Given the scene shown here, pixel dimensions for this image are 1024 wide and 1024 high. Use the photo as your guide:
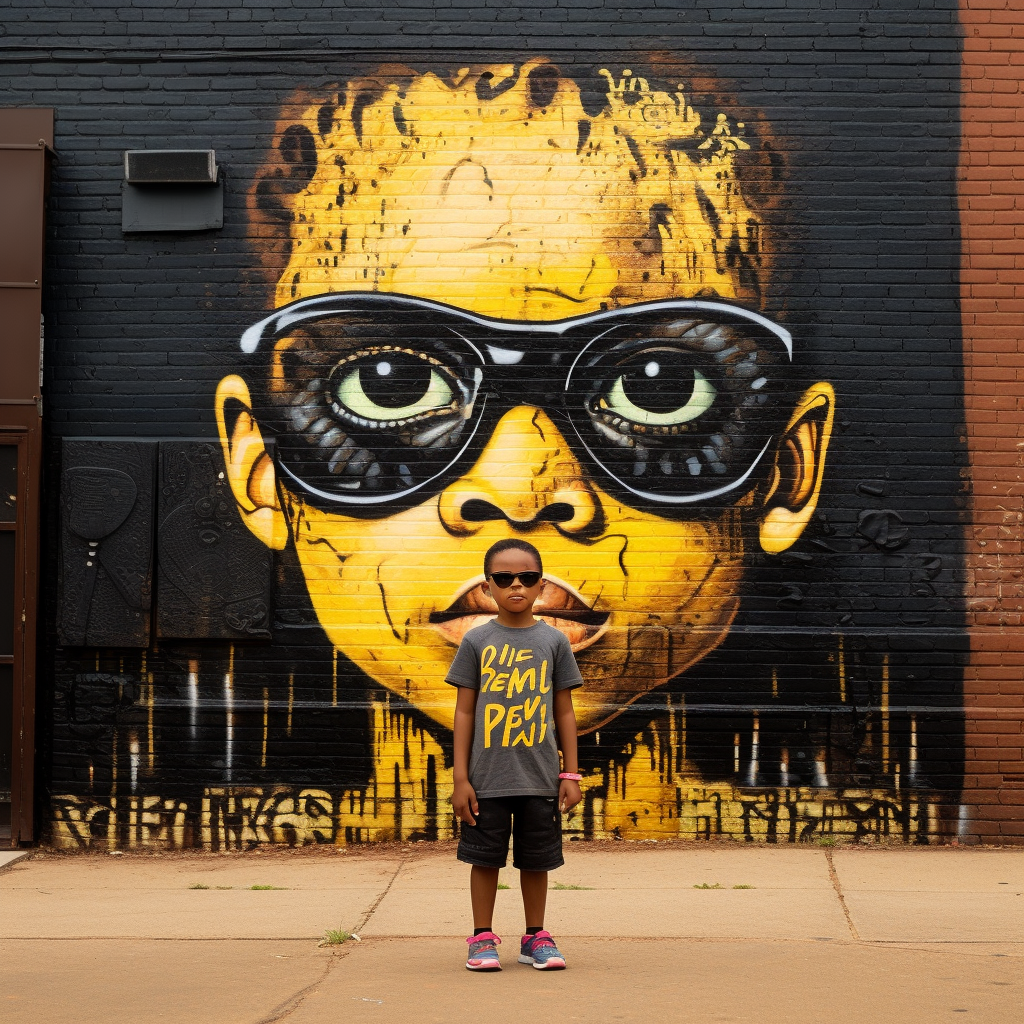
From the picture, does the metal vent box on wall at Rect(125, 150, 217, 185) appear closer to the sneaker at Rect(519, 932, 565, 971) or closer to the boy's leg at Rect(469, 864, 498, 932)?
the boy's leg at Rect(469, 864, 498, 932)

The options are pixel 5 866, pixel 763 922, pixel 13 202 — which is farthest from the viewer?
pixel 13 202

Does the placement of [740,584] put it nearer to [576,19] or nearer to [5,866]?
[576,19]

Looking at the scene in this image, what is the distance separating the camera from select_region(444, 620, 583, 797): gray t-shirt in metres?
4.65

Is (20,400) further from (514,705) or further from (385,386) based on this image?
(514,705)

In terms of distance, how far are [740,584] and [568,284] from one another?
1934 millimetres

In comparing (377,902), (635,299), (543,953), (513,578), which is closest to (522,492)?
(635,299)

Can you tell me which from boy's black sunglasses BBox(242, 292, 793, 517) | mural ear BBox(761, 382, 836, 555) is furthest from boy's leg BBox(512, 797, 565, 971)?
mural ear BBox(761, 382, 836, 555)

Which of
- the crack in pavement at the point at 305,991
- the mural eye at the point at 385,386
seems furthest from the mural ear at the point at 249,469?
the crack in pavement at the point at 305,991

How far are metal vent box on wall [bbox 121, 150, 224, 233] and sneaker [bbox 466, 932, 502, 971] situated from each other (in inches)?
172

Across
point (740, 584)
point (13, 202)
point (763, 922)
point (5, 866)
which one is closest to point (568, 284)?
point (740, 584)

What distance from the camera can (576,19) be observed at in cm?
730

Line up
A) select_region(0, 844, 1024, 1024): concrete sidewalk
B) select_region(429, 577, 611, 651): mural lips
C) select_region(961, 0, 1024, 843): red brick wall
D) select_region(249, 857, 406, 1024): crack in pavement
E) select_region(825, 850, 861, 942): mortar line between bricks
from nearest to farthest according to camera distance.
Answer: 1. select_region(249, 857, 406, 1024): crack in pavement
2. select_region(0, 844, 1024, 1024): concrete sidewalk
3. select_region(825, 850, 861, 942): mortar line between bricks
4. select_region(961, 0, 1024, 843): red brick wall
5. select_region(429, 577, 611, 651): mural lips

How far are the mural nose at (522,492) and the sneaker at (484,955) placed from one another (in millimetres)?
2925

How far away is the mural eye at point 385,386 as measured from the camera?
7.23m
